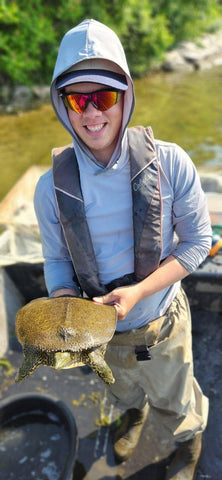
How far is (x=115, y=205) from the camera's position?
5.34 ft

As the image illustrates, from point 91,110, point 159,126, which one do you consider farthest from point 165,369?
point 159,126

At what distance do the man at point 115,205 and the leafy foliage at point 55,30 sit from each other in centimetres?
1079

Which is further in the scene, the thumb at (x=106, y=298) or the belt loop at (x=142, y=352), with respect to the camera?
the belt loop at (x=142, y=352)

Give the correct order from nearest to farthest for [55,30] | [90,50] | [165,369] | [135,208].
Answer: [90,50] → [135,208] → [165,369] → [55,30]

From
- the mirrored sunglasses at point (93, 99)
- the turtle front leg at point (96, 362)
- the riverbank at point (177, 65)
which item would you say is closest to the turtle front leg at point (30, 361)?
the turtle front leg at point (96, 362)

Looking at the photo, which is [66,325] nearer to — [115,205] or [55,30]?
[115,205]

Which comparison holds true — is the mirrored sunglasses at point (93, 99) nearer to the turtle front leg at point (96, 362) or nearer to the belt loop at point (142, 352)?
the turtle front leg at point (96, 362)

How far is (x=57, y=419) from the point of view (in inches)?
99.3

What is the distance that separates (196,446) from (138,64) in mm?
16398

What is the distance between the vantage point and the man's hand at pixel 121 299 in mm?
1603

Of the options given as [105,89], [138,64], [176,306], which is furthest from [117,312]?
[138,64]

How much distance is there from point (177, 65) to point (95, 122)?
1861cm

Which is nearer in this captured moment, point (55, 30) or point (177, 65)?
point (55, 30)

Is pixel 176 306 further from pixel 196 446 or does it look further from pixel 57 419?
pixel 57 419
